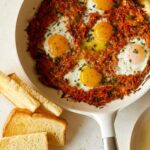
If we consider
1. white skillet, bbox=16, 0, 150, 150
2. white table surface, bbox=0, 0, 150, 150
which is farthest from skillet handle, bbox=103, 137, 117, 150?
white table surface, bbox=0, 0, 150, 150

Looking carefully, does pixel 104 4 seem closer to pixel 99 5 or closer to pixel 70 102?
pixel 99 5

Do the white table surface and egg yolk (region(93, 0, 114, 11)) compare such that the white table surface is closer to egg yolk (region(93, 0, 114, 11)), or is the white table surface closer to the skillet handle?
the skillet handle

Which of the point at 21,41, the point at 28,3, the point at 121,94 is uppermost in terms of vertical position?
the point at 28,3

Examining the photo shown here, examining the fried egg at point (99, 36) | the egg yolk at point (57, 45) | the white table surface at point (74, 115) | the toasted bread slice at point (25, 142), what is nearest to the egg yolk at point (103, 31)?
the fried egg at point (99, 36)

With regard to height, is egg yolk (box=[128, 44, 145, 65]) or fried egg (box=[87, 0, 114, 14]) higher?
fried egg (box=[87, 0, 114, 14])

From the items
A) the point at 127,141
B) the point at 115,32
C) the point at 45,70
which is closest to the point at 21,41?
the point at 45,70

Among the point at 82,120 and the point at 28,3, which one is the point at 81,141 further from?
the point at 28,3
